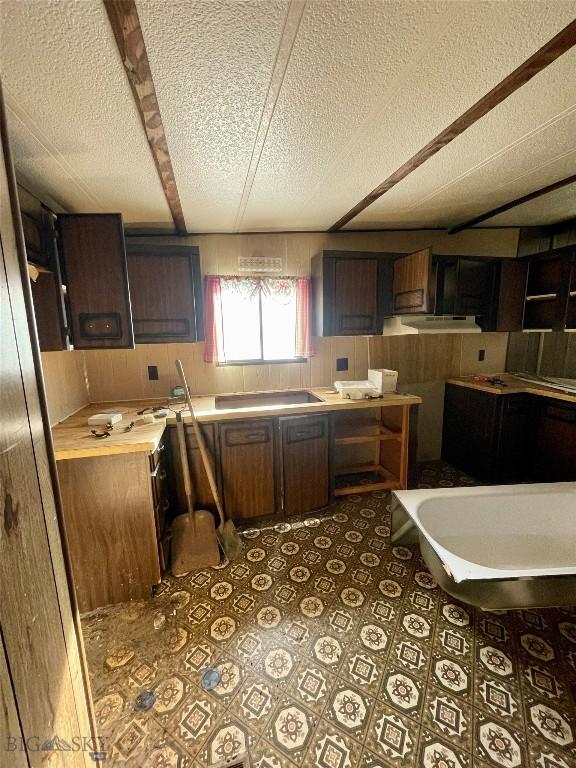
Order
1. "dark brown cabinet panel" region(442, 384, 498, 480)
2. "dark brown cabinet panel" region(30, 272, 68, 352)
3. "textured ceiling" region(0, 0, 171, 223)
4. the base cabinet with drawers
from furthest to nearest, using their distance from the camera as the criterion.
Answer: "dark brown cabinet panel" region(442, 384, 498, 480) < the base cabinet with drawers < "dark brown cabinet panel" region(30, 272, 68, 352) < "textured ceiling" region(0, 0, 171, 223)

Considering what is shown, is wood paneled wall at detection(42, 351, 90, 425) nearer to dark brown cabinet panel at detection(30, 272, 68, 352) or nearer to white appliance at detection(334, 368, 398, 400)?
dark brown cabinet panel at detection(30, 272, 68, 352)

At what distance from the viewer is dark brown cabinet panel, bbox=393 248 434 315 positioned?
2305mm

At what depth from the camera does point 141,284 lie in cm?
221

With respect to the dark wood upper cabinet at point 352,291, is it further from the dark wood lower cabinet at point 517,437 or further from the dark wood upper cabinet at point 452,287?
the dark wood lower cabinet at point 517,437

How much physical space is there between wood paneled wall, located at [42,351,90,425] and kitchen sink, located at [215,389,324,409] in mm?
1027

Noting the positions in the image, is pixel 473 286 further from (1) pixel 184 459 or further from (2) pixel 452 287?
(1) pixel 184 459

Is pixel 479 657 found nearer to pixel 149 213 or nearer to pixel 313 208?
pixel 313 208

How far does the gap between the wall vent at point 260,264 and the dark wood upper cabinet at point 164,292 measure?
20.4 inches

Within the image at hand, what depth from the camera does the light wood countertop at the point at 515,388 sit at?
8.19ft

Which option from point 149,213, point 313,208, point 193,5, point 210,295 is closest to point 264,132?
point 193,5

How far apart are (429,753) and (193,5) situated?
2368 millimetres

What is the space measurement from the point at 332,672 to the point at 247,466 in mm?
1230

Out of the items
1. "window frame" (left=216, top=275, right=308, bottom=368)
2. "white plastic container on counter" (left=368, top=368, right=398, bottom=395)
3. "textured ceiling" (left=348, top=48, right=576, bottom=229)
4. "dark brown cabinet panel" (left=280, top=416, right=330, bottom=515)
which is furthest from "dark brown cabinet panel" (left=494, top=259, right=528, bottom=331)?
"dark brown cabinet panel" (left=280, top=416, right=330, bottom=515)

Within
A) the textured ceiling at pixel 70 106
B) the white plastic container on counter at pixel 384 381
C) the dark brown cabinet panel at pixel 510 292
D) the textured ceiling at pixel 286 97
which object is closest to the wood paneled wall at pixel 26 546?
the textured ceiling at pixel 70 106
